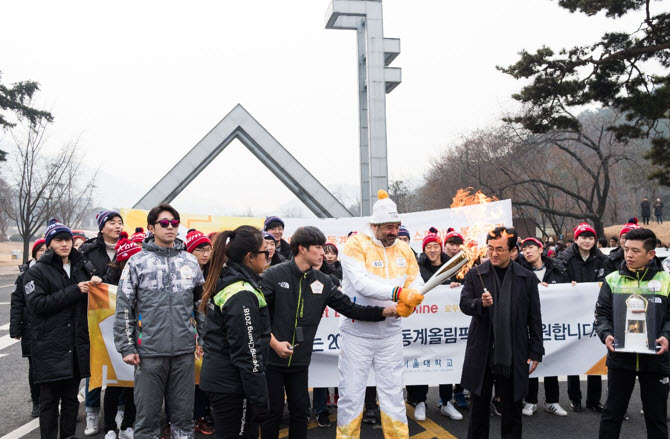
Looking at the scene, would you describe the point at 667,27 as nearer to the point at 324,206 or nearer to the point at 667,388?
the point at 324,206

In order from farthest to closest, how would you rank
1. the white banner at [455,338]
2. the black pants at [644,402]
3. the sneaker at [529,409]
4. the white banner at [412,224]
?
1. the white banner at [412,224]
2. the white banner at [455,338]
3. the sneaker at [529,409]
4. the black pants at [644,402]

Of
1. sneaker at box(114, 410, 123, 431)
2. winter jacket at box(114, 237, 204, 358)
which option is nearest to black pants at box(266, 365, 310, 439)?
winter jacket at box(114, 237, 204, 358)

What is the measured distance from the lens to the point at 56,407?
4.53 m

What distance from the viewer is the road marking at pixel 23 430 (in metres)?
5.22

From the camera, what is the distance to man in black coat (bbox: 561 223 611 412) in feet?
19.2

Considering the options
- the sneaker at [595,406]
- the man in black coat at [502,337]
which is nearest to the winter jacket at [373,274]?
the man in black coat at [502,337]

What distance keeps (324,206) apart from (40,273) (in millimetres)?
14848

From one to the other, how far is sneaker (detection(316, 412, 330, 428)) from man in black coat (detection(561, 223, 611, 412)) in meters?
2.81

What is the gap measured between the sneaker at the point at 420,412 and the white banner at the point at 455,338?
0.30 m

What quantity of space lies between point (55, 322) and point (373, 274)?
2872mm

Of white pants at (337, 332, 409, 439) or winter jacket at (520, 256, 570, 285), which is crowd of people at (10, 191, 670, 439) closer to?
white pants at (337, 332, 409, 439)

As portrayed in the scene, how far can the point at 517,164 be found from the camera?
30.2 metres

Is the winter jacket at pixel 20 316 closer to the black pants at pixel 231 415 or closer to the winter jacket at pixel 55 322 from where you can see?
the winter jacket at pixel 55 322

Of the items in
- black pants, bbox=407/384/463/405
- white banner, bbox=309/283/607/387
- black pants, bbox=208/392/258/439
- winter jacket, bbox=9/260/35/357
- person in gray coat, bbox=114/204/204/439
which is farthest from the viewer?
white banner, bbox=309/283/607/387
